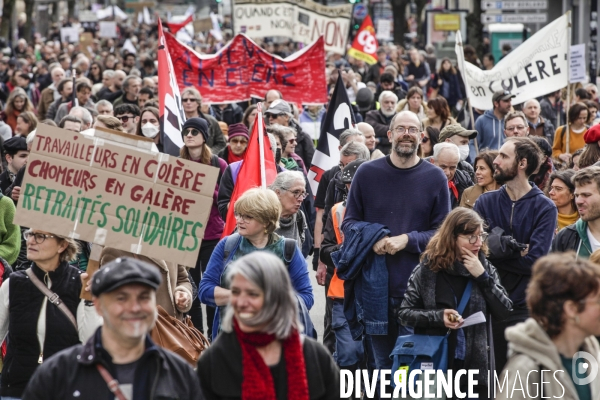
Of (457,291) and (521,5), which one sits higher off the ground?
(521,5)

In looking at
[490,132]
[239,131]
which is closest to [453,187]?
[239,131]

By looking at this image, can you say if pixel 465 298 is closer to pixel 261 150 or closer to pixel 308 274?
pixel 308 274

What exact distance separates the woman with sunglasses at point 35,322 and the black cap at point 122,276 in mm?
1391

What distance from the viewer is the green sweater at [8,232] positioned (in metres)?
7.52

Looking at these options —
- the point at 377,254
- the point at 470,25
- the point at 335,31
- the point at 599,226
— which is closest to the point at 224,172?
the point at 377,254

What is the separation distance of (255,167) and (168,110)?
1411 millimetres

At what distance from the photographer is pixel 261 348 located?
416 centimetres

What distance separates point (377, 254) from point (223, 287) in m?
1.05

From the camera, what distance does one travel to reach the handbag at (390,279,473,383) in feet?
19.5

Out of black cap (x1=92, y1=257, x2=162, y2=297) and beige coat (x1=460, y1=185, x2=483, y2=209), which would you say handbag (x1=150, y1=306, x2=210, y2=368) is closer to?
black cap (x1=92, y1=257, x2=162, y2=297)

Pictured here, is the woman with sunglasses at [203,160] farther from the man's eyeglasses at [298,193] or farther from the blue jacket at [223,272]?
the blue jacket at [223,272]

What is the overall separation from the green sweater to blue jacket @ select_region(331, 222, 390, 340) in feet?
7.26

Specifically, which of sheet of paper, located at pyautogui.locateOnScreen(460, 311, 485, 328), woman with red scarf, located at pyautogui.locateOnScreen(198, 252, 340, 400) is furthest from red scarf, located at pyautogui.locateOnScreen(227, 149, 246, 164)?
woman with red scarf, located at pyautogui.locateOnScreen(198, 252, 340, 400)

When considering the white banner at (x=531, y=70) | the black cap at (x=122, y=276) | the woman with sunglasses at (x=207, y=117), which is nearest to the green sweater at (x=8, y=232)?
the black cap at (x=122, y=276)
